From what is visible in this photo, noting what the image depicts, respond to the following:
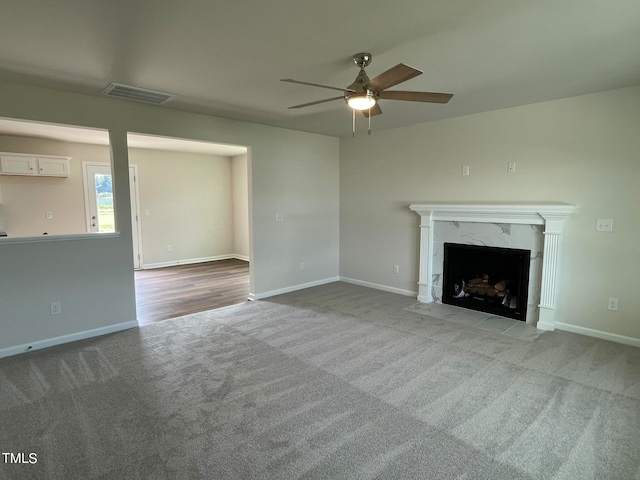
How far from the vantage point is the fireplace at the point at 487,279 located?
410 centimetres

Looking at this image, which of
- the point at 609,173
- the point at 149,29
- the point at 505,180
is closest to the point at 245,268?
the point at 505,180

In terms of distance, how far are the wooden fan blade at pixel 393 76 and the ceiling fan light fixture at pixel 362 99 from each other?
5 cm

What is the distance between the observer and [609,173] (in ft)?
11.3

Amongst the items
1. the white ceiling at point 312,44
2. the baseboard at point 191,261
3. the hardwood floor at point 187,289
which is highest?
the white ceiling at point 312,44

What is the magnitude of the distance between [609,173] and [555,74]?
1.26m

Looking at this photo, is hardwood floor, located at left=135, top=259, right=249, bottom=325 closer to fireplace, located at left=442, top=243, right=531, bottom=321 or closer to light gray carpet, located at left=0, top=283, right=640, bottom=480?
light gray carpet, located at left=0, top=283, right=640, bottom=480

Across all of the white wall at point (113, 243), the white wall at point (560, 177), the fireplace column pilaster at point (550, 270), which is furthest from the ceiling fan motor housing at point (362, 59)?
the fireplace column pilaster at point (550, 270)

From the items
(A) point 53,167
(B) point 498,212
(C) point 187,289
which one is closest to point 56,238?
(C) point 187,289

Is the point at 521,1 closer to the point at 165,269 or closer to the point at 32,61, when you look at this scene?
the point at 32,61

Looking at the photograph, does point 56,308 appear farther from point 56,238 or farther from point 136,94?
point 136,94

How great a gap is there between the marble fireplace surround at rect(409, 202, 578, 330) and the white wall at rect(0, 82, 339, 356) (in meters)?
2.08

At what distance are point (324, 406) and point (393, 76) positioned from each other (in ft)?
7.27

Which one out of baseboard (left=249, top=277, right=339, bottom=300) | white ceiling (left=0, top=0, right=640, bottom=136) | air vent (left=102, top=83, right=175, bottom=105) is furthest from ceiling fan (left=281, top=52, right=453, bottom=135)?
baseboard (left=249, top=277, right=339, bottom=300)

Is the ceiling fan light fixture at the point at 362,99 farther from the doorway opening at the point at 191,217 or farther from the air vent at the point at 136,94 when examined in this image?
the doorway opening at the point at 191,217
